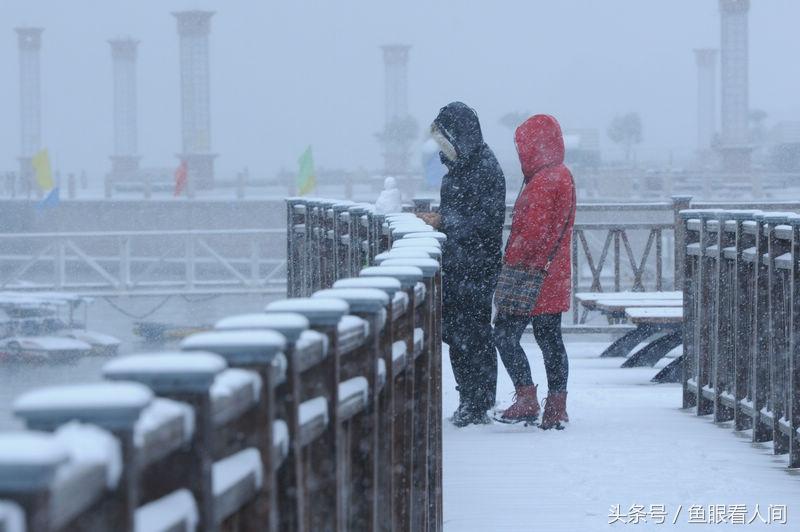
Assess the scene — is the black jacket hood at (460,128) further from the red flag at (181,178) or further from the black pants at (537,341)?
the red flag at (181,178)

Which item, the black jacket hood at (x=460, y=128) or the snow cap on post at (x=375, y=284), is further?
the black jacket hood at (x=460, y=128)

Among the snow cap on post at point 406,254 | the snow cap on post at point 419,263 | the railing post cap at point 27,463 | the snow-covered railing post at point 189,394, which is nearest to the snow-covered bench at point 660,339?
the snow cap on post at point 406,254

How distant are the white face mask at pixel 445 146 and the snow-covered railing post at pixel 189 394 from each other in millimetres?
4323

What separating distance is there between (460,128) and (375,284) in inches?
124

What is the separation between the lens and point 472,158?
18.5ft

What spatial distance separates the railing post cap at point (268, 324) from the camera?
5.51ft

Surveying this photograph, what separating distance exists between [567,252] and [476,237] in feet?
1.31

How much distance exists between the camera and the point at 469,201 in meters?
5.69

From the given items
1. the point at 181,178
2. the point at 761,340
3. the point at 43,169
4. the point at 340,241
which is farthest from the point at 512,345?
the point at 181,178

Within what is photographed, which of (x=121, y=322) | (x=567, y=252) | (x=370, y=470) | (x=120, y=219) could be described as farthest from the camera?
(x=120, y=219)

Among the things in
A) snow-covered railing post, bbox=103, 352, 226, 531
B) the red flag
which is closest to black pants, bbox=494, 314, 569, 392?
snow-covered railing post, bbox=103, 352, 226, 531

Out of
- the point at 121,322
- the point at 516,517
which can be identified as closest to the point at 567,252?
the point at 516,517

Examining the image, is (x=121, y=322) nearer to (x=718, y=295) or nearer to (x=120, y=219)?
(x=120, y=219)

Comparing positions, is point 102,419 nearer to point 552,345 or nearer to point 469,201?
point 469,201
